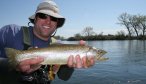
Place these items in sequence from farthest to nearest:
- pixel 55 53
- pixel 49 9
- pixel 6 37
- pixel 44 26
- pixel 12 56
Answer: pixel 49 9 → pixel 44 26 → pixel 6 37 → pixel 55 53 → pixel 12 56

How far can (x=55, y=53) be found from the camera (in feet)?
14.4

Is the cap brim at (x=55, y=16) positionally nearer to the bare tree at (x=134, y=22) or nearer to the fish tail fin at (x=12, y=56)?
the fish tail fin at (x=12, y=56)

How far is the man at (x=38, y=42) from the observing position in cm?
432

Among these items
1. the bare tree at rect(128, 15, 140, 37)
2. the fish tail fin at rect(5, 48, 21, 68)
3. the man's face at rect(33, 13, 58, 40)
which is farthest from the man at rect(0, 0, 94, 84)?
the bare tree at rect(128, 15, 140, 37)

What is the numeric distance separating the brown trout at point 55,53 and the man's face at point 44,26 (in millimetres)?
492

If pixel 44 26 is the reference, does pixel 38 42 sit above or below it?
below

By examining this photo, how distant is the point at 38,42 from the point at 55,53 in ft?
2.06

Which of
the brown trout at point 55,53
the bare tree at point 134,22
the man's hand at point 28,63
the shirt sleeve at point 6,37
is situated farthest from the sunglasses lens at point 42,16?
the bare tree at point 134,22

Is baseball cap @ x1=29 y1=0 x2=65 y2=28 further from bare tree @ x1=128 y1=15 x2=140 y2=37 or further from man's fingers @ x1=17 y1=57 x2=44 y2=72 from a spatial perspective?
bare tree @ x1=128 y1=15 x2=140 y2=37

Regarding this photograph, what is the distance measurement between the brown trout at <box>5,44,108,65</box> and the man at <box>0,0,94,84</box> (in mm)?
81

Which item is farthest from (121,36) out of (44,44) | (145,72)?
(44,44)

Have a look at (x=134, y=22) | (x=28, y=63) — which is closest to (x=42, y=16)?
(x=28, y=63)

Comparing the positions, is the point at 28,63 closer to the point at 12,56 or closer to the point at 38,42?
the point at 12,56

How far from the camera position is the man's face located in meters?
4.80
